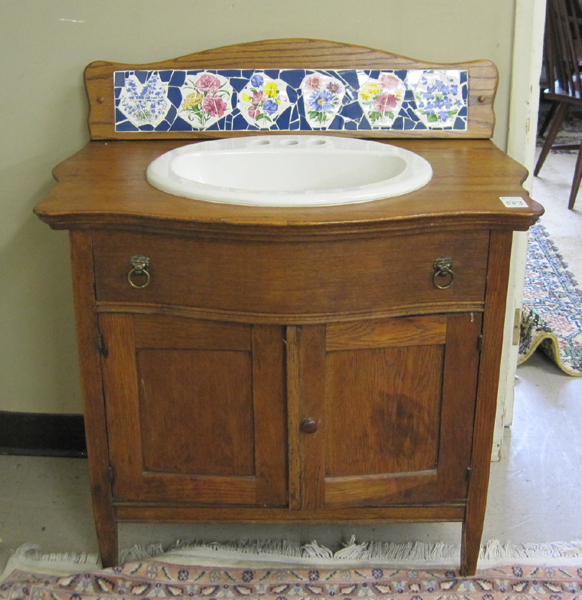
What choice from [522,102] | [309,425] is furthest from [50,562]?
[522,102]

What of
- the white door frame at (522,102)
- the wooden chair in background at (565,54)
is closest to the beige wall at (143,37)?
the white door frame at (522,102)

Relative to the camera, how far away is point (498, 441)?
1.77 m

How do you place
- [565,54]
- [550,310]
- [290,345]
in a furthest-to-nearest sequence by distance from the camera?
[565,54] < [550,310] < [290,345]

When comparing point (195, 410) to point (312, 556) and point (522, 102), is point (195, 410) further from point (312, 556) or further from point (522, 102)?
point (522, 102)

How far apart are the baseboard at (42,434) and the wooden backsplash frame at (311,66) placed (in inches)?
28.5

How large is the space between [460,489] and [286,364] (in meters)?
0.41

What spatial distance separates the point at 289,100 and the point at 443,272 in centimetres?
53

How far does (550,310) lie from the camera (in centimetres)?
243

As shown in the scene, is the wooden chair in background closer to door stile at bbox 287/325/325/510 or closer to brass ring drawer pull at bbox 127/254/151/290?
door stile at bbox 287/325/325/510

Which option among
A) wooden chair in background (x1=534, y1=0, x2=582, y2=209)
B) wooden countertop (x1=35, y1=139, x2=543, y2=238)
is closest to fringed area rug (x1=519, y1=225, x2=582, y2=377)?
wooden chair in background (x1=534, y1=0, x2=582, y2=209)

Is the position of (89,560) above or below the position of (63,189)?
below

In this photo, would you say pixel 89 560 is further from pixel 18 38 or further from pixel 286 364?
pixel 18 38

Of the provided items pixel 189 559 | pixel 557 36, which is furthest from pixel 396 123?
pixel 557 36

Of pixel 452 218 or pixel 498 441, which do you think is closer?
pixel 452 218
